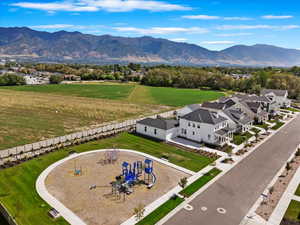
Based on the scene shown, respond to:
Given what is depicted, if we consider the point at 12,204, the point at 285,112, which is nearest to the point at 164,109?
the point at 285,112

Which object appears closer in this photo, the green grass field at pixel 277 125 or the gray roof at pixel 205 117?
the gray roof at pixel 205 117

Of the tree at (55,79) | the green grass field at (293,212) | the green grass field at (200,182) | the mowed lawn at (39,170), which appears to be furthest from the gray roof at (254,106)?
the tree at (55,79)

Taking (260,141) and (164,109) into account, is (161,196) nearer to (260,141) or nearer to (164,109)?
(260,141)

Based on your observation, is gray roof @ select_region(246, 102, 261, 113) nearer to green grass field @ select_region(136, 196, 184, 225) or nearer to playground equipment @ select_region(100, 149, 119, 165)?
playground equipment @ select_region(100, 149, 119, 165)

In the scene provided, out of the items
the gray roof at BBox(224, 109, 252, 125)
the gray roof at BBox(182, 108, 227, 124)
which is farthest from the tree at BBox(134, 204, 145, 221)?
the gray roof at BBox(224, 109, 252, 125)

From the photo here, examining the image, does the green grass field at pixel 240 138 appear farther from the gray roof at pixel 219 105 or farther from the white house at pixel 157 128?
the white house at pixel 157 128

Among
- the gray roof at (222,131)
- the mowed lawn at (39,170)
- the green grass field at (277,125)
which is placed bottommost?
the mowed lawn at (39,170)
